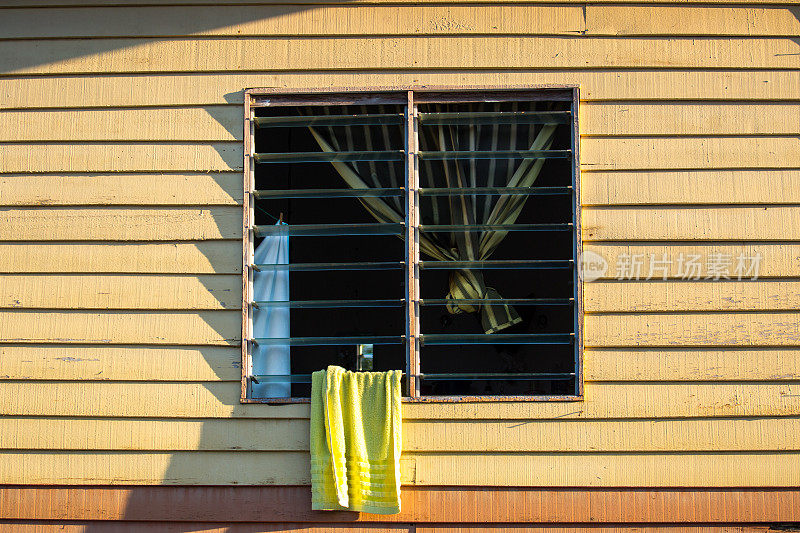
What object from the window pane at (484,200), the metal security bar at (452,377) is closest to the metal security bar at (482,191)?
the window pane at (484,200)

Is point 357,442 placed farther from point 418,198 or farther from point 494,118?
point 494,118

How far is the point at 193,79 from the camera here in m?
3.80

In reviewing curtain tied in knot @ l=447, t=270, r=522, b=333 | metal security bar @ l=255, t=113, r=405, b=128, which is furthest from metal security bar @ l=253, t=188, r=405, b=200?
curtain tied in knot @ l=447, t=270, r=522, b=333

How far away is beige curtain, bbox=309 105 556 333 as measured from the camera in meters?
3.85

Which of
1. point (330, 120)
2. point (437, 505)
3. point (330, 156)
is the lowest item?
point (437, 505)

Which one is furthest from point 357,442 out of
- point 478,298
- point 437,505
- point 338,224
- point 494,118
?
point 494,118

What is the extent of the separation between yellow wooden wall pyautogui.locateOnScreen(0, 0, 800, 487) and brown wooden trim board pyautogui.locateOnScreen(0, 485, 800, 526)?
0.07 meters

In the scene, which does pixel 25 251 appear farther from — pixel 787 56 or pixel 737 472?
pixel 787 56

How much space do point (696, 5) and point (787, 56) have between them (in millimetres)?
526

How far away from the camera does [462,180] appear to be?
389 cm

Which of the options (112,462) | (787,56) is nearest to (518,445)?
(112,462)

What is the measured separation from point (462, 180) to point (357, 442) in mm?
1464

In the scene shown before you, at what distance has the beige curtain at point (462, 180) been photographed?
3.85m

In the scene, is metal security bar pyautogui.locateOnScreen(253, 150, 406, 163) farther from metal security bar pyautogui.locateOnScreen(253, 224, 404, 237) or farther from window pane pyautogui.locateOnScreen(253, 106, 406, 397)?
metal security bar pyautogui.locateOnScreen(253, 224, 404, 237)
